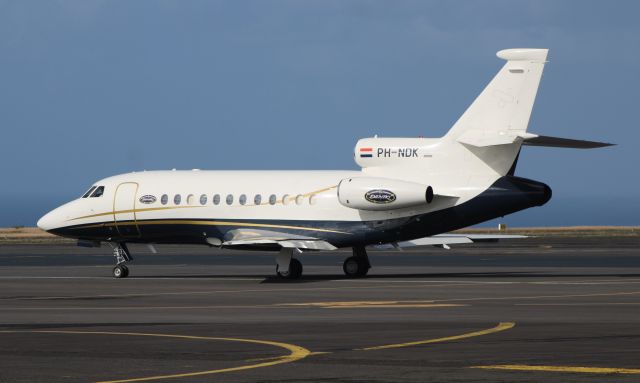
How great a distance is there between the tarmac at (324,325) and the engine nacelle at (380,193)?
2505 millimetres

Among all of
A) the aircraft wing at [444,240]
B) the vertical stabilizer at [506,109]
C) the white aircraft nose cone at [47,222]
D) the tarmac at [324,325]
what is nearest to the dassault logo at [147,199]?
the tarmac at [324,325]

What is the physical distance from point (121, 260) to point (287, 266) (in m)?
6.93

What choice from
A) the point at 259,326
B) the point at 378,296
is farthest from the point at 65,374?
the point at 378,296

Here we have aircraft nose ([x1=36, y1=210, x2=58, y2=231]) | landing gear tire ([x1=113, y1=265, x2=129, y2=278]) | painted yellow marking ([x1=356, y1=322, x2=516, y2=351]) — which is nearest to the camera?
painted yellow marking ([x1=356, y1=322, x2=516, y2=351])

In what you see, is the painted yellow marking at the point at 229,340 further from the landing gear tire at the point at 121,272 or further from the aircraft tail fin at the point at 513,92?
the landing gear tire at the point at 121,272

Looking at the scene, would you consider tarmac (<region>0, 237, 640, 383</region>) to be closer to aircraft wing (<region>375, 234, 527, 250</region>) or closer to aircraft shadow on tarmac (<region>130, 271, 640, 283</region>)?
aircraft shadow on tarmac (<region>130, 271, 640, 283</region>)

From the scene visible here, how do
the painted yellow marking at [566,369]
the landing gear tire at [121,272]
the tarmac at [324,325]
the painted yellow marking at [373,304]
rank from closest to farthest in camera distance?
the painted yellow marking at [566,369] < the tarmac at [324,325] < the painted yellow marking at [373,304] < the landing gear tire at [121,272]

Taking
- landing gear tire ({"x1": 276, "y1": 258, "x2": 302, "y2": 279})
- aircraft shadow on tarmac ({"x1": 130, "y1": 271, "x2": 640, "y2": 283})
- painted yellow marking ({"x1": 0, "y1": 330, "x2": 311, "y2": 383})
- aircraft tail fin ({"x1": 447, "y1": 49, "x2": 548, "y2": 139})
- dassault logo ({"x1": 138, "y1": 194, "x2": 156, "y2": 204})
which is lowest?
painted yellow marking ({"x1": 0, "y1": 330, "x2": 311, "y2": 383})

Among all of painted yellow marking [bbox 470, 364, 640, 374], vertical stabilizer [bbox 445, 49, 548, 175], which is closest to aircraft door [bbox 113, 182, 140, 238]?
vertical stabilizer [bbox 445, 49, 548, 175]

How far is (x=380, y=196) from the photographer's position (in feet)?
135

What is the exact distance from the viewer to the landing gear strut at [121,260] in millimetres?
45062

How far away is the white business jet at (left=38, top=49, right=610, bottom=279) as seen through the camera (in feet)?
132

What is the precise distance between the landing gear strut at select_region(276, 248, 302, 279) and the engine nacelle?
8.36 ft

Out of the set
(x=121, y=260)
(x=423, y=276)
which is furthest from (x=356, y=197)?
(x=121, y=260)
